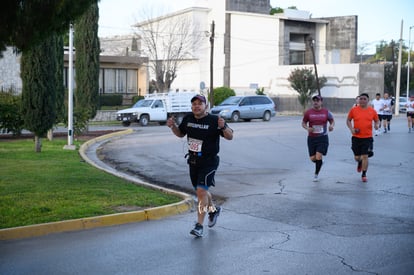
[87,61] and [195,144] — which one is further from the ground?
[87,61]

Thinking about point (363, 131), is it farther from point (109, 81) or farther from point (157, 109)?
point (109, 81)

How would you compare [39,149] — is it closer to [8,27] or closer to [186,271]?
[8,27]

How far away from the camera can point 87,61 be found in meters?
29.5

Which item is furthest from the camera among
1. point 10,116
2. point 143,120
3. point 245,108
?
point 245,108

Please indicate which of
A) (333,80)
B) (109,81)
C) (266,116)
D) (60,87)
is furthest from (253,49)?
(60,87)

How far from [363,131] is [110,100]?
125 feet

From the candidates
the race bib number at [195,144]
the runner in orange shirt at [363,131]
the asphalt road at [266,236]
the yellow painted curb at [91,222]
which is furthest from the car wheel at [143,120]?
the race bib number at [195,144]

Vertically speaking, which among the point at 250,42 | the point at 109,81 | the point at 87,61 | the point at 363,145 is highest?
the point at 250,42

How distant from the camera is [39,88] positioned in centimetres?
1834

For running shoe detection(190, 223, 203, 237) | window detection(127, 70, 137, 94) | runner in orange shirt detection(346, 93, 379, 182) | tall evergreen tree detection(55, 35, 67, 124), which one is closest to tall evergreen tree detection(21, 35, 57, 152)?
tall evergreen tree detection(55, 35, 67, 124)

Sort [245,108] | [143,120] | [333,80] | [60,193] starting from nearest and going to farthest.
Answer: [60,193]
[143,120]
[245,108]
[333,80]

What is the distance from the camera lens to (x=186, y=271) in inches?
249

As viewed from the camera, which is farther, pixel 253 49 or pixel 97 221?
pixel 253 49

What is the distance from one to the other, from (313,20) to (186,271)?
6624cm
